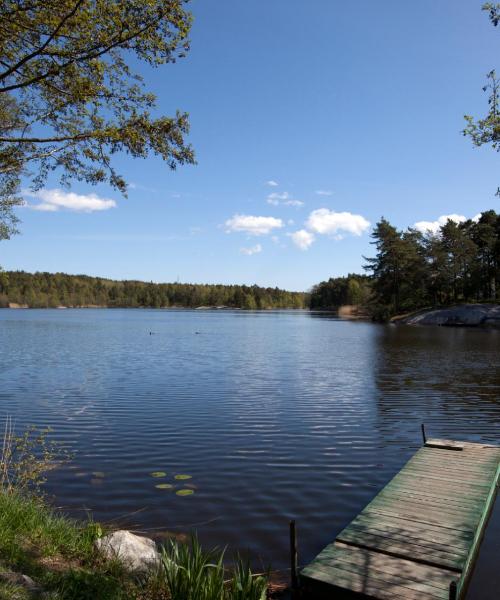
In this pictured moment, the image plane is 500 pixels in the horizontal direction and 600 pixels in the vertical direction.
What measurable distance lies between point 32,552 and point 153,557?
1.87m

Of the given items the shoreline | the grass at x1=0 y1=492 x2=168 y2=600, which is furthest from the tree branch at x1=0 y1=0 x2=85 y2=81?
the shoreline

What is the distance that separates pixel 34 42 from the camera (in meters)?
9.62

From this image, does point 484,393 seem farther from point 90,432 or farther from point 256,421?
point 90,432

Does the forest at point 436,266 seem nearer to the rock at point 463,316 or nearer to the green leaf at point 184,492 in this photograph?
the rock at point 463,316

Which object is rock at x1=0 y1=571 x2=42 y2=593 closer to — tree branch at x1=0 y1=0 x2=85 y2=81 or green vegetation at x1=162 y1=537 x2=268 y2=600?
green vegetation at x1=162 y1=537 x2=268 y2=600

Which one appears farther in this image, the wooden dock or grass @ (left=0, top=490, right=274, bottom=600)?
the wooden dock

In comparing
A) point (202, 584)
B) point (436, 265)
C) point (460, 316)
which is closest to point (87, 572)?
point (202, 584)

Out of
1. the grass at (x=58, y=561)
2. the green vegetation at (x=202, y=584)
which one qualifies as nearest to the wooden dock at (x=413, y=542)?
the green vegetation at (x=202, y=584)

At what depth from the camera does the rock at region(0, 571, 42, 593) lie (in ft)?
19.8

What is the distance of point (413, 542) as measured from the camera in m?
8.59

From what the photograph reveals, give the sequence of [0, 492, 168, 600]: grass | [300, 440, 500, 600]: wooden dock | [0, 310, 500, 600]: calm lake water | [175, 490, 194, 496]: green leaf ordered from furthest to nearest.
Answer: [175, 490, 194, 496]: green leaf → [0, 310, 500, 600]: calm lake water → [300, 440, 500, 600]: wooden dock → [0, 492, 168, 600]: grass

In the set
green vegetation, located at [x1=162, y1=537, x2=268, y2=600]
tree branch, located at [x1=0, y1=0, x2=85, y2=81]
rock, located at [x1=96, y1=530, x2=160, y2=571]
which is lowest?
rock, located at [x1=96, y1=530, x2=160, y2=571]

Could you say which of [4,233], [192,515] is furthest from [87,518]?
[4,233]

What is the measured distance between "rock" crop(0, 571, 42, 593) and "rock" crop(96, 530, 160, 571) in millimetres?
1679
